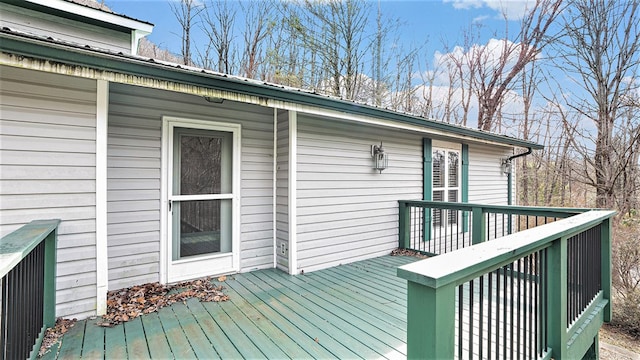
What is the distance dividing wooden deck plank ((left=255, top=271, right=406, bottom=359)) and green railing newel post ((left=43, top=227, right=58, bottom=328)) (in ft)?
6.41

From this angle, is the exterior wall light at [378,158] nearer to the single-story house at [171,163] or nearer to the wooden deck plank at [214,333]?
the single-story house at [171,163]

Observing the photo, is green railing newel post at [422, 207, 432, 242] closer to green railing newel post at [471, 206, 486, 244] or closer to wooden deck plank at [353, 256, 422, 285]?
wooden deck plank at [353, 256, 422, 285]

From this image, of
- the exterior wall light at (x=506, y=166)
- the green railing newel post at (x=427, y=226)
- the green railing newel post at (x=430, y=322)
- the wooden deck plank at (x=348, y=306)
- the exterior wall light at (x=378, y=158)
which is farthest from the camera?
the exterior wall light at (x=506, y=166)

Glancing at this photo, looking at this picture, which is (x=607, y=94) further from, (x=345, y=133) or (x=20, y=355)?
(x=20, y=355)

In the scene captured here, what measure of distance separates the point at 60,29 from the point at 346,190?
4.67m

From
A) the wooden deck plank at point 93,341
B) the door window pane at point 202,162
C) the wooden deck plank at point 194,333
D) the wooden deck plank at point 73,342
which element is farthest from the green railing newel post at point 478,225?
the wooden deck plank at point 73,342

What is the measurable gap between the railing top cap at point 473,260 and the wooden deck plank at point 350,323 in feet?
3.72

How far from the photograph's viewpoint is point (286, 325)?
2.60m

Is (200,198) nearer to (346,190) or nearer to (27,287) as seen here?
(27,287)

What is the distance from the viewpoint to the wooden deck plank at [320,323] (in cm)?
224

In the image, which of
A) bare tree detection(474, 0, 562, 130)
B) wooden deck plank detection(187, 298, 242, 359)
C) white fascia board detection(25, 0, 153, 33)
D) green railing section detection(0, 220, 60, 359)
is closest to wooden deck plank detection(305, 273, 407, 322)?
wooden deck plank detection(187, 298, 242, 359)

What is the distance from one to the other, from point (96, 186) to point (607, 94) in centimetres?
1040

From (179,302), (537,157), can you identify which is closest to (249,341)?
(179,302)

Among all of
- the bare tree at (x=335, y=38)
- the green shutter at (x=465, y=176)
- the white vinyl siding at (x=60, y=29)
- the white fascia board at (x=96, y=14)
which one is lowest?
the green shutter at (x=465, y=176)
